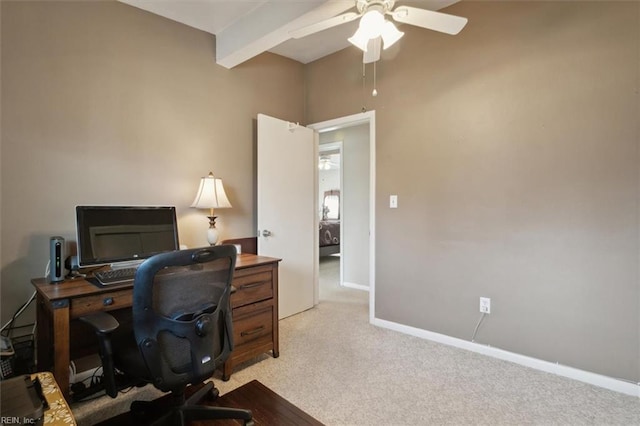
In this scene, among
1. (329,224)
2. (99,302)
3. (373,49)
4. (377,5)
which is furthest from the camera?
(329,224)

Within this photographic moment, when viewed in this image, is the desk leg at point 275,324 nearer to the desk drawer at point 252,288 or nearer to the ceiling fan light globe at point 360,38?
the desk drawer at point 252,288

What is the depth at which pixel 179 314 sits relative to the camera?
4.47 feet

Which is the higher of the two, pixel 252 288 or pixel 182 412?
pixel 252 288

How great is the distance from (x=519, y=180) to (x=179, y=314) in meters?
2.34

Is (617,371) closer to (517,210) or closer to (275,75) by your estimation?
(517,210)

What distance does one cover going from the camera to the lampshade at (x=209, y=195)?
98.6 inches

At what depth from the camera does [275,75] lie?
3.30 metres

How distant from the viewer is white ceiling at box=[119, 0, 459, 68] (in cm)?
211

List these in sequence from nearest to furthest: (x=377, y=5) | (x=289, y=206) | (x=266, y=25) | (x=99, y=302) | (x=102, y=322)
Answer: (x=102, y=322) < (x=99, y=302) < (x=377, y=5) < (x=266, y=25) < (x=289, y=206)

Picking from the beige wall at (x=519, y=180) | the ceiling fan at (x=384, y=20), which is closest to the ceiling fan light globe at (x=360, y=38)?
the ceiling fan at (x=384, y=20)

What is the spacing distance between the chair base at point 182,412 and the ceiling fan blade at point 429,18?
7.37 feet

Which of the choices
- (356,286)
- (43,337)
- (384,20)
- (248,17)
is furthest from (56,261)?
(356,286)

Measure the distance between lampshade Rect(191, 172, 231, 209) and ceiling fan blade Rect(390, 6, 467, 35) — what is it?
1754mm

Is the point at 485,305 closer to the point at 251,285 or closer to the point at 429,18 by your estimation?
the point at 251,285
